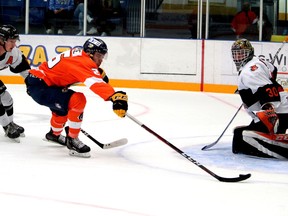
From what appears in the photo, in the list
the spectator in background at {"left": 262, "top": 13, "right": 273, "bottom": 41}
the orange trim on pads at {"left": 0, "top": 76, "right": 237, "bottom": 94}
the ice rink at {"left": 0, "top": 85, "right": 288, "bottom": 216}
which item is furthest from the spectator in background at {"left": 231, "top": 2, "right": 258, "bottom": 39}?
the ice rink at {"left": 0, "top": 85, "right": 288, "bottom": 216}

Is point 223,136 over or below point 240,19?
below

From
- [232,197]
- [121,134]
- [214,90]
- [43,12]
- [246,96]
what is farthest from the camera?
[43,12]

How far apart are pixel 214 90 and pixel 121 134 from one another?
370 cm

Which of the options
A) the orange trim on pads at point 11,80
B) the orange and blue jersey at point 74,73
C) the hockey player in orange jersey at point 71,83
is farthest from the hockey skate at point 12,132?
the orange trim on pads at point 11,80

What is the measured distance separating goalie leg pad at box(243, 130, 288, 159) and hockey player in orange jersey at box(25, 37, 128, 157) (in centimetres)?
100

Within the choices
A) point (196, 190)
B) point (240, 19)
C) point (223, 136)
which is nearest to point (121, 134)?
point (223, 136)

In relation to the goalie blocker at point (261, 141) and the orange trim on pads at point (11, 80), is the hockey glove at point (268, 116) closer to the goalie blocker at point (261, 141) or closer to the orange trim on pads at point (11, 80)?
the goalie blocker at point (261, 141)

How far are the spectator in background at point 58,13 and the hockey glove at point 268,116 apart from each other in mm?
5735

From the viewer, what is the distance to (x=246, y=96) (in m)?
4.81

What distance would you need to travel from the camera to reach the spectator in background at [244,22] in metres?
9.65

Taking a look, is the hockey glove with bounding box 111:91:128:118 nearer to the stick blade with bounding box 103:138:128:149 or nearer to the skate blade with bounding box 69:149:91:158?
the skate blade with bounding box 69:149:91:158

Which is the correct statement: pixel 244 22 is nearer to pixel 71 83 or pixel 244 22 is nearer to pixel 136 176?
pixel 71 83

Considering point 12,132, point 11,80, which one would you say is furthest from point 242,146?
point 11,80

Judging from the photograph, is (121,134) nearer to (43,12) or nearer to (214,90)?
(214,90)
